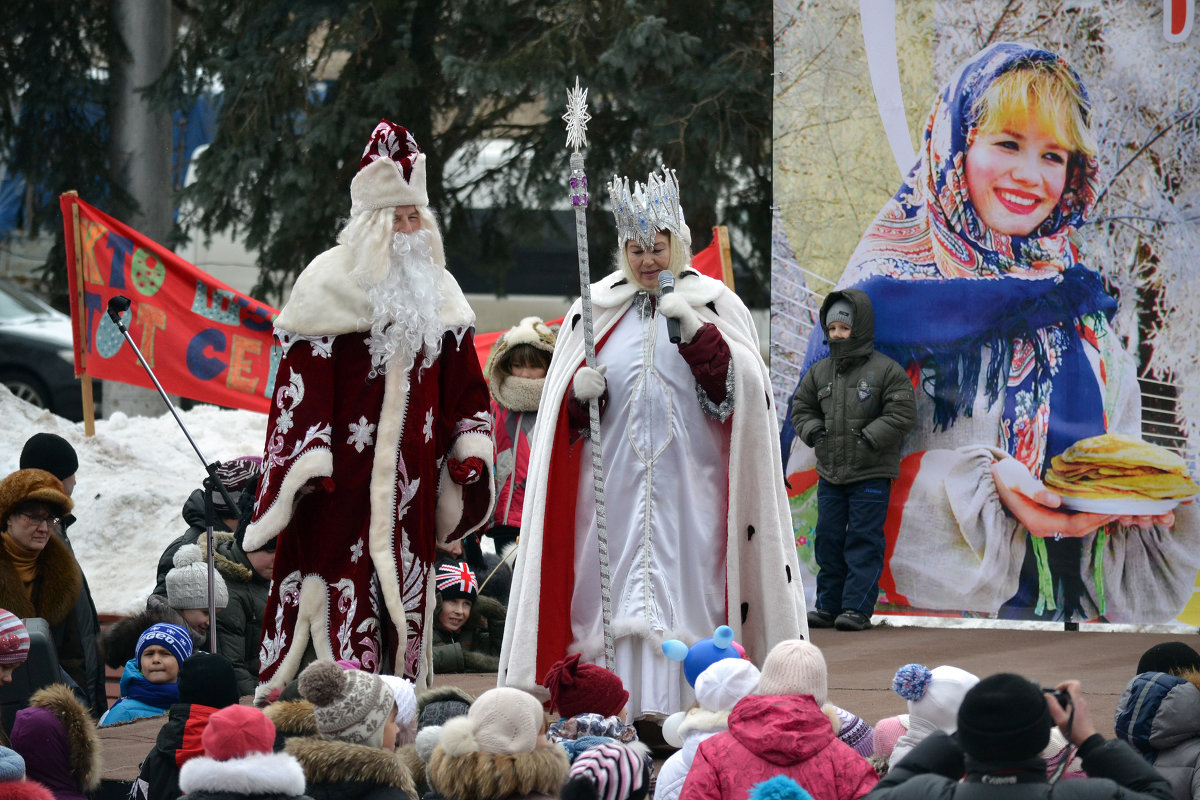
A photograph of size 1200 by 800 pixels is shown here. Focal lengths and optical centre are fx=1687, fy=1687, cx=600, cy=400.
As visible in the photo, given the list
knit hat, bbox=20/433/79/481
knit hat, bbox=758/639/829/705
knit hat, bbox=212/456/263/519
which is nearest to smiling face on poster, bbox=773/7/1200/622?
knit hat, bbox=212/456/263/519

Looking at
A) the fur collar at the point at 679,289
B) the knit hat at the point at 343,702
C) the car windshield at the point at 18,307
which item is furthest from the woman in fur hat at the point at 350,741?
A: the car windshield at the point at 18,307

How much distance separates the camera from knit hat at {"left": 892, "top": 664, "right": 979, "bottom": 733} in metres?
4.27

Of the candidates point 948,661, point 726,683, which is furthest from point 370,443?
point 948,661

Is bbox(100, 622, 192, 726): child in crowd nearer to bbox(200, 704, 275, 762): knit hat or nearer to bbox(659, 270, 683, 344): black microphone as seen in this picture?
bbox(659, 270, 683, 344): black microphone

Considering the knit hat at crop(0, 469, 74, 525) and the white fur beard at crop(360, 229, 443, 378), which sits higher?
the white fur beard at crop(360, 229, 443, 378)

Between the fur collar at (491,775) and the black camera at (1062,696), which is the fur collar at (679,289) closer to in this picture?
the fur collar at (491,775)

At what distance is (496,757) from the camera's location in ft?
12.2

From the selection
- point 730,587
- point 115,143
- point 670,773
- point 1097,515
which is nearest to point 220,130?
point 115,143

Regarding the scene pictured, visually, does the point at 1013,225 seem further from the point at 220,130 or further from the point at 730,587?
the point at 220,130

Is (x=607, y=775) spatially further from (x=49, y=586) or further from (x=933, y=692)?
(x=49, y=586)

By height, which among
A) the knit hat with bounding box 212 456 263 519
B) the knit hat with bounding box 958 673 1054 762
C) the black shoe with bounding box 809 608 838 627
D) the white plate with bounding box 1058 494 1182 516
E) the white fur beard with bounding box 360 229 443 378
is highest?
the white fur beard with bounding box 360 229 443 378

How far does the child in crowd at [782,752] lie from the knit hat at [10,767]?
1561mm

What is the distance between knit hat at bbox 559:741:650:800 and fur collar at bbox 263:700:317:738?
2.24 ft

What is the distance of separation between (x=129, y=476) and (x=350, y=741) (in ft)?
27.3
